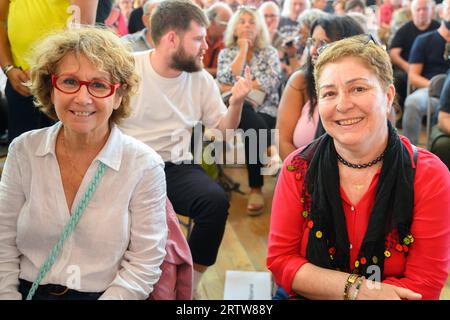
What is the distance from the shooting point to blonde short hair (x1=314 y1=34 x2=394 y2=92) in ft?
4.38

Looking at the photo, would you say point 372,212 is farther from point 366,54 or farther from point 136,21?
point 136,21

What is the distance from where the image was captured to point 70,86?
140 centimetres

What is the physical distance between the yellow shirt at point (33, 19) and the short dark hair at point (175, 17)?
0.44 metres

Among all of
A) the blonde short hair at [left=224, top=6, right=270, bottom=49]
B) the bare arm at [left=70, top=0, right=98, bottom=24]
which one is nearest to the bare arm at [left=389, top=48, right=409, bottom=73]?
the blonde short hair at [left=224, top=6, right=270, bottom=49]

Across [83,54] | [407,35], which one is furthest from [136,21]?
[83,54]

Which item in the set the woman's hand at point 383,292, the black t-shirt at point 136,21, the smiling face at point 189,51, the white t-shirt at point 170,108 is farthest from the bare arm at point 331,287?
the black t-shirt at point 136,21

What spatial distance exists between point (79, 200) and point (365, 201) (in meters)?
0.78

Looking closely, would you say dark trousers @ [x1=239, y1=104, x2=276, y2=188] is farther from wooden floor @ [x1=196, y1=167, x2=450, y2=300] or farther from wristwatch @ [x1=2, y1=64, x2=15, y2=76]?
wristwatch @ [x1=2, y1=64, x2=15, y2=76]

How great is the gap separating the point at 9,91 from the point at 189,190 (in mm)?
872

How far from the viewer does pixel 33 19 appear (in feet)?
6.65

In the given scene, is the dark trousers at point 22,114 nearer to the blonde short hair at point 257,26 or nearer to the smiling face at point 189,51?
the smiling face at point 189,51

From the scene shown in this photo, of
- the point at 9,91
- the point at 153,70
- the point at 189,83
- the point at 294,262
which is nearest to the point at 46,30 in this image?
the point at 9,91

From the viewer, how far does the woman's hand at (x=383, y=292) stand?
130 centimetres

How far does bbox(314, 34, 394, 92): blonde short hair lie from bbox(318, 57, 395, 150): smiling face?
0.01 metres
